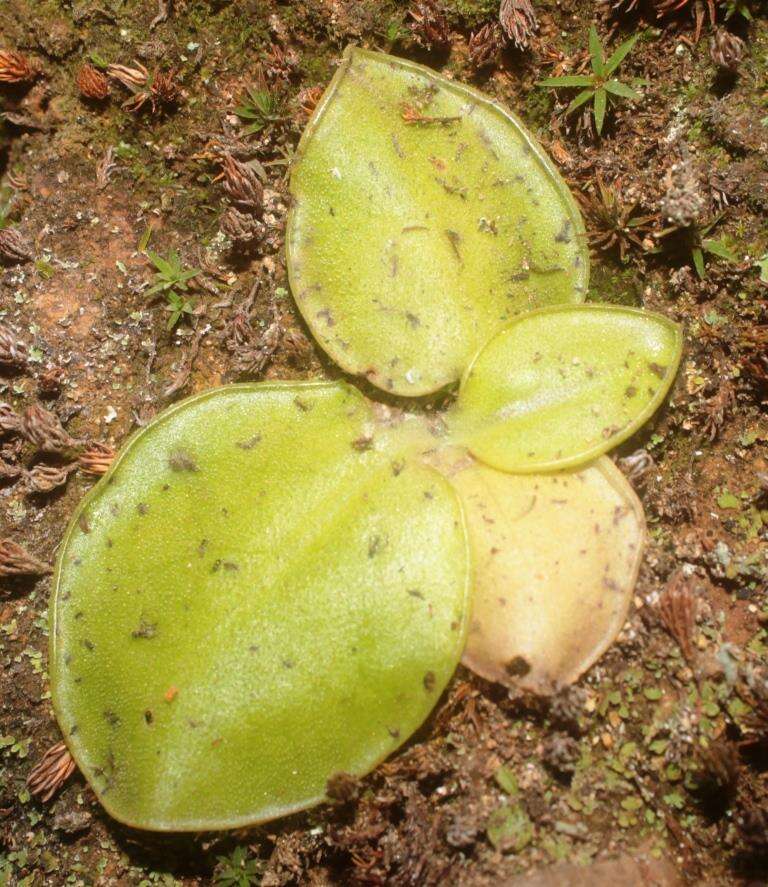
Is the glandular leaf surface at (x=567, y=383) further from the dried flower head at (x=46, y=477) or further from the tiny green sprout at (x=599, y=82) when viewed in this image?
the dried flower head at (x=46, y=477)

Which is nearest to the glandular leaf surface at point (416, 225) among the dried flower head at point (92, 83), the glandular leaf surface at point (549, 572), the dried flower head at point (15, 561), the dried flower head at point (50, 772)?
the glandular leaf surface at point (549, 572)

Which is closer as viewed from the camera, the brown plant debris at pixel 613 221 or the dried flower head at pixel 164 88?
the brown plant debris at pixel 613 221

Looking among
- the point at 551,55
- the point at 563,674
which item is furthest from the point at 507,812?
the point at 551,55

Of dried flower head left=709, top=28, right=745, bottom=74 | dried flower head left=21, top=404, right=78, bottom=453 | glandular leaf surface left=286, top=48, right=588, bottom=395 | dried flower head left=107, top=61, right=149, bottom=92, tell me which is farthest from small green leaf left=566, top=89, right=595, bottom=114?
dried flower head left=21, top=404, right=78, bottom=453

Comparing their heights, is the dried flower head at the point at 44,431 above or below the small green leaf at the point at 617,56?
below

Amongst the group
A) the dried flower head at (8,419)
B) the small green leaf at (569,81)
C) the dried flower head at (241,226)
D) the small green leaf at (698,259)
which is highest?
the small green leaf at (569,81)

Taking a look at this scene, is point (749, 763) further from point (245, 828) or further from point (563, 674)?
point (245, 828)
